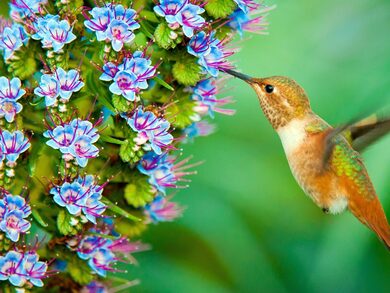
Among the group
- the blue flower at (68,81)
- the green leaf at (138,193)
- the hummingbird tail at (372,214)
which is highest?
the blue flower at (68,81)

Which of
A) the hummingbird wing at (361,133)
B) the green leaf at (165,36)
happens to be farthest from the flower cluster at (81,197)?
the hummingbird wing at (361,133)

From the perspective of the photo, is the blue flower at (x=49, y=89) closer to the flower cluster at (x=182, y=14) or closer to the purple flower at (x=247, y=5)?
the flower cluster at (x=182, y=14)

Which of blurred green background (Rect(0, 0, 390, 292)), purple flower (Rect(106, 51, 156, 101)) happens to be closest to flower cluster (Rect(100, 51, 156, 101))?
purple flower (Rect(106, 51, 156, 101))

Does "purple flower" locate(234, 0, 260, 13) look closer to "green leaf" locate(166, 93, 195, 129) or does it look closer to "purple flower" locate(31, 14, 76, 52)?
"green leaf" locate(166, 93, 195, 129)

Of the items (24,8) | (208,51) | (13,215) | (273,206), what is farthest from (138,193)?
(273,206)

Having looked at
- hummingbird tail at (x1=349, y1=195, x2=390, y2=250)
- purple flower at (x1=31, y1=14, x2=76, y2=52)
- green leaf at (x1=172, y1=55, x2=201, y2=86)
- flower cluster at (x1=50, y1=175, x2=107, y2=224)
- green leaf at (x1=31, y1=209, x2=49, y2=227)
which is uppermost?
green leaf at (x1=172, y1=55, x2=201, y2=86)

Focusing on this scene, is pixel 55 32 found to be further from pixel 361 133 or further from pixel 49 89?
pixel 361 133

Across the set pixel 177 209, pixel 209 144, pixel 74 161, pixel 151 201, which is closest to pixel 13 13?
pixel 74 161

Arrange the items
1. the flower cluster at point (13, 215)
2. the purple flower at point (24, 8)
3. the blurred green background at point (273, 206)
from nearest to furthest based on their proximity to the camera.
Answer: the flower cluster at point (13, 215)
the purple flower at point (24, 8)
the blurred green background at point (273, 206)
